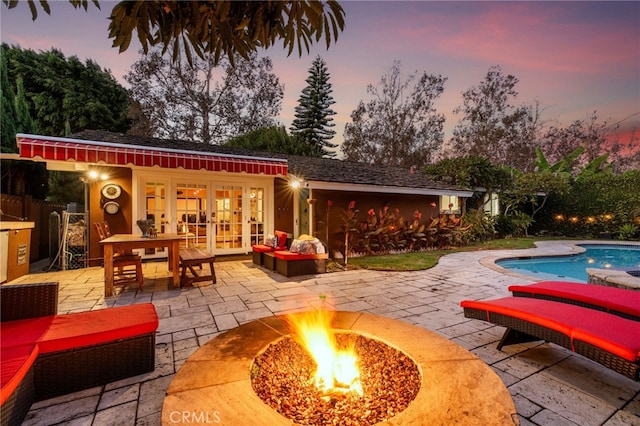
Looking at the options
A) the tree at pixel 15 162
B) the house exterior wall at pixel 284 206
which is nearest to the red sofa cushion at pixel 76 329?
the house exterior wall at pixel 284 206

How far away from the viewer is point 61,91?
18.2 metres

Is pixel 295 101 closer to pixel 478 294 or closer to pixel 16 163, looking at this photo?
pixel 16 163

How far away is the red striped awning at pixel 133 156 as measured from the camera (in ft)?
17.5

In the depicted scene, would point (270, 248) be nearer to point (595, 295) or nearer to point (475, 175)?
point (595, 295)

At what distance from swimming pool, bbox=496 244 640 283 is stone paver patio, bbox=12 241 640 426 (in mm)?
2373

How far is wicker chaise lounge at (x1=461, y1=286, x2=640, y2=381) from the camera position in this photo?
191cm

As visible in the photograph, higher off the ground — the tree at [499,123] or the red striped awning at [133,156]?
the tree at [499,123]

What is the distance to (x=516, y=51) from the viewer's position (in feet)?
30.8

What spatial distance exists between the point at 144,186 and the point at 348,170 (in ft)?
23.9

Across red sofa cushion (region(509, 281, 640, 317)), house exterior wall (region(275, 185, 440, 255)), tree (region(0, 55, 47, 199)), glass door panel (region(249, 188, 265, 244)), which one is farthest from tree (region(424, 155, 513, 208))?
tree (region(0, 55, 47, 199))

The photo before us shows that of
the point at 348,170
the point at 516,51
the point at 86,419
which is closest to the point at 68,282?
the point at 86,419

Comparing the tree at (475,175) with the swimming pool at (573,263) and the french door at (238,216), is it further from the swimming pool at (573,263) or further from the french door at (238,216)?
the french door at (238,216)

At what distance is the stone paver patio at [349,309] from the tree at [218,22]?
2433 mm

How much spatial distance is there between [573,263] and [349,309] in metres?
9.72
